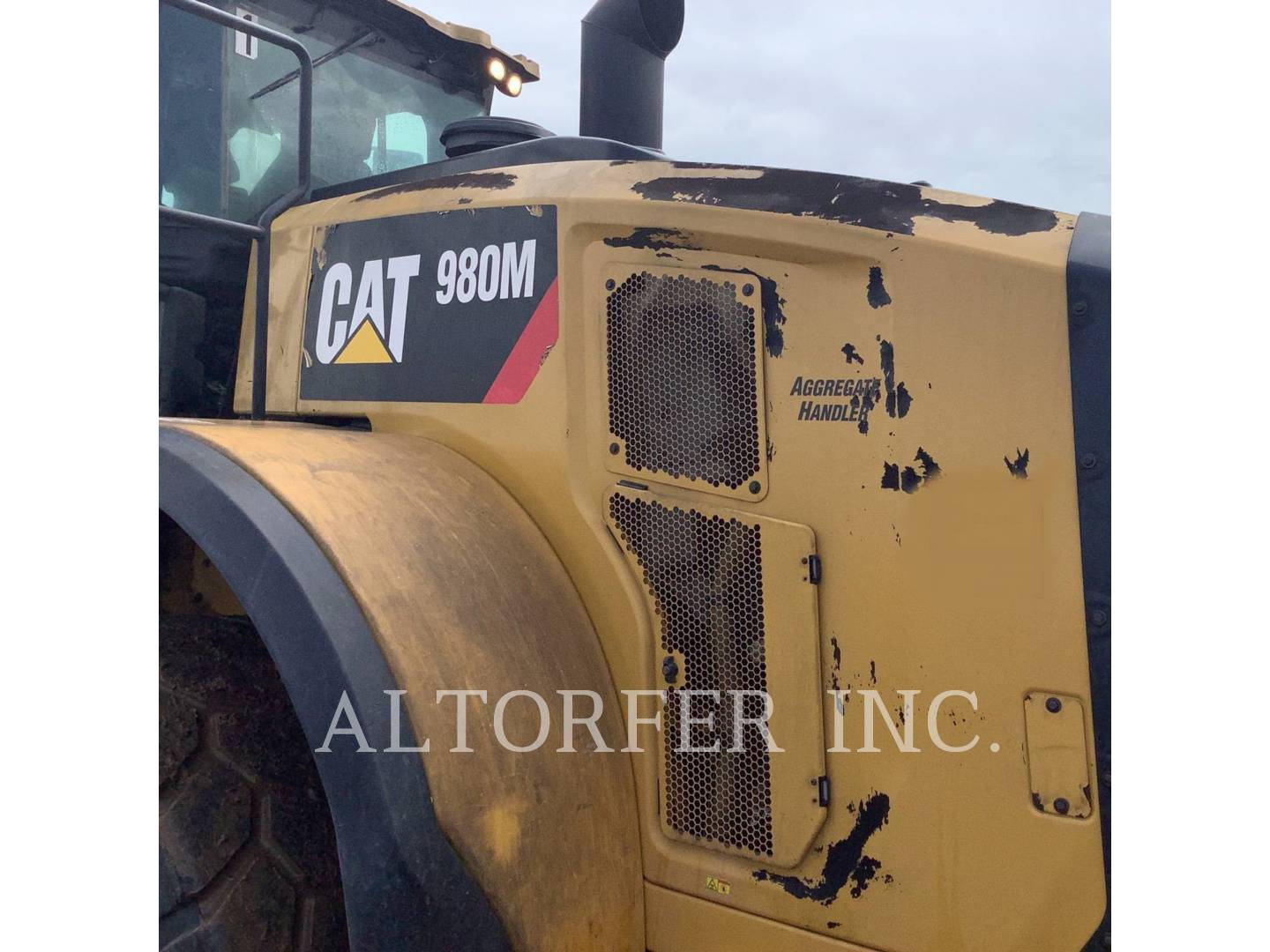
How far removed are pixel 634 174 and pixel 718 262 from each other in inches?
11.4

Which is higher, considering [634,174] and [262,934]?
[634,174]

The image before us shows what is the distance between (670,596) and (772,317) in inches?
20.0

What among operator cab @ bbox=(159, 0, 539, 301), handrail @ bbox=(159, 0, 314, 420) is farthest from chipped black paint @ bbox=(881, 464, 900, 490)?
operator cab @ bbox=(159, 0, 539, 301)

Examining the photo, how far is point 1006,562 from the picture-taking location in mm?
1563

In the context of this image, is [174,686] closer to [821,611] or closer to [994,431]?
[821,611]

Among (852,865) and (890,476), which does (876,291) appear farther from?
(852,865)

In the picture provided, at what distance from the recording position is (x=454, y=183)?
7.16 feet

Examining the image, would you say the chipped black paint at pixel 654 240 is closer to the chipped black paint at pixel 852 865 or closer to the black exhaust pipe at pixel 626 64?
the black exhaust pipe at pixel 626 64

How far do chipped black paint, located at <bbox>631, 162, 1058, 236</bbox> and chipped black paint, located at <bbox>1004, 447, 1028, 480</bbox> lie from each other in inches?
13.8

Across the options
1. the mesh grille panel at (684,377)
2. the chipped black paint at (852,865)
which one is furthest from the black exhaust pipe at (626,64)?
the chipped black paint at (852,865)

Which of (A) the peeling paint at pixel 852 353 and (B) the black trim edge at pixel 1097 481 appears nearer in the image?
(B) the black trim edge at pixel 1097 481

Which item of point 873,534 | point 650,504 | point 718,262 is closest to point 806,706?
point 873,534

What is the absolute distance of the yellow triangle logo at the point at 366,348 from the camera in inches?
86.5

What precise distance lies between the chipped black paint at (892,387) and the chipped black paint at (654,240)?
15.3 inches
